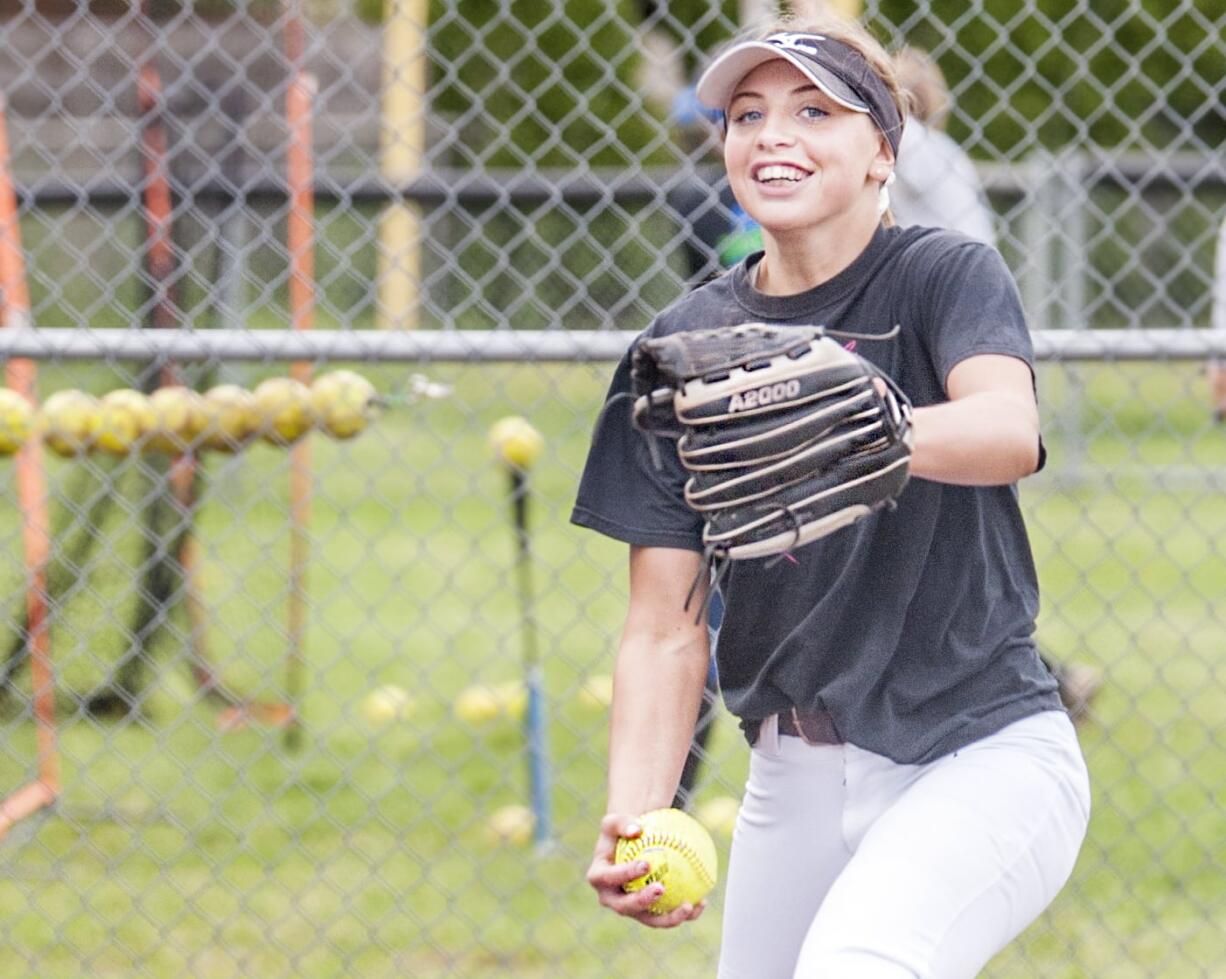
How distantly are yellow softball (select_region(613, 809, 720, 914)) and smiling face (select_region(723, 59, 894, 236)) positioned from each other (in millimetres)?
825

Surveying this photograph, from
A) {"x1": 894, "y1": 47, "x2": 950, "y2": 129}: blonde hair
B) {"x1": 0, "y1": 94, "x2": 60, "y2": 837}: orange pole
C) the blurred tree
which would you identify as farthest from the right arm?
the blurred tree

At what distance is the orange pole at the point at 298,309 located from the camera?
472cm

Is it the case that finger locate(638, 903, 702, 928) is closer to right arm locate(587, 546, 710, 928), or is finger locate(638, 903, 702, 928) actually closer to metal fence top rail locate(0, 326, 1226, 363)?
right arm locate(587, 546, 710, 928)

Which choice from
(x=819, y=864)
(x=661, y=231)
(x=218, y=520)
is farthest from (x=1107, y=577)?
(x=819, y=864)

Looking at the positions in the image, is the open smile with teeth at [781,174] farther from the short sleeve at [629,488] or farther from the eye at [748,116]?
the short sleeve at [629,488]

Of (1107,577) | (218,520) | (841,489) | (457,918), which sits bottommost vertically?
(1107,577)

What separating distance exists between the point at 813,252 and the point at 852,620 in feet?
1.70

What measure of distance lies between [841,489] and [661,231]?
19.2ft

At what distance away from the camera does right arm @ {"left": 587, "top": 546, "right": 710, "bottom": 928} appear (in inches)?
94.0

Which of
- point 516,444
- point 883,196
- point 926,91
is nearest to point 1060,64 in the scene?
point 926,91

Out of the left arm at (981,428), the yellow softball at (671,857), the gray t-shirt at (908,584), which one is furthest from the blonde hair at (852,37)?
the yellow softball at (671,857)

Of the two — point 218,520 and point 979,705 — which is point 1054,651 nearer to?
point 218,520

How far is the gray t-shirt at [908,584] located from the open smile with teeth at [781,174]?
0.49ft

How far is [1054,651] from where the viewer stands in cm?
657
